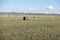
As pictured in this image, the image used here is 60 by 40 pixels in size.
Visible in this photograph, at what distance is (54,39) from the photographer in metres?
12.6

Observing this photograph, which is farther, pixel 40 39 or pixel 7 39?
pixel 40 39

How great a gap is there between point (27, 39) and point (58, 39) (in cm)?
238

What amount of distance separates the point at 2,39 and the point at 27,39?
5.74ft

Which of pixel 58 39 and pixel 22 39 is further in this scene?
pixel 58 39

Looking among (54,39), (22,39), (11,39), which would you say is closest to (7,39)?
(11,39)

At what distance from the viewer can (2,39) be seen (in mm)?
11820

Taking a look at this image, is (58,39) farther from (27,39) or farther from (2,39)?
(2,39)

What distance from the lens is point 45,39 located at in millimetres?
12836

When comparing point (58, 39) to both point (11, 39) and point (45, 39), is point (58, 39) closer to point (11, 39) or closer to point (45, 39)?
point (45, 39)

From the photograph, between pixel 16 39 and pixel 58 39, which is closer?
pixel 16 39

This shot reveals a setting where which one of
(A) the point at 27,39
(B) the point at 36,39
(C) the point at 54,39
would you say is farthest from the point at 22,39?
(C) the point at 54,39

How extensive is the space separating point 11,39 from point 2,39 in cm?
65

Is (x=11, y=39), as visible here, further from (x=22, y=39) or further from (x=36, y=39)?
(x=36, y=39)

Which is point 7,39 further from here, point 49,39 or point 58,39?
point 58,39
